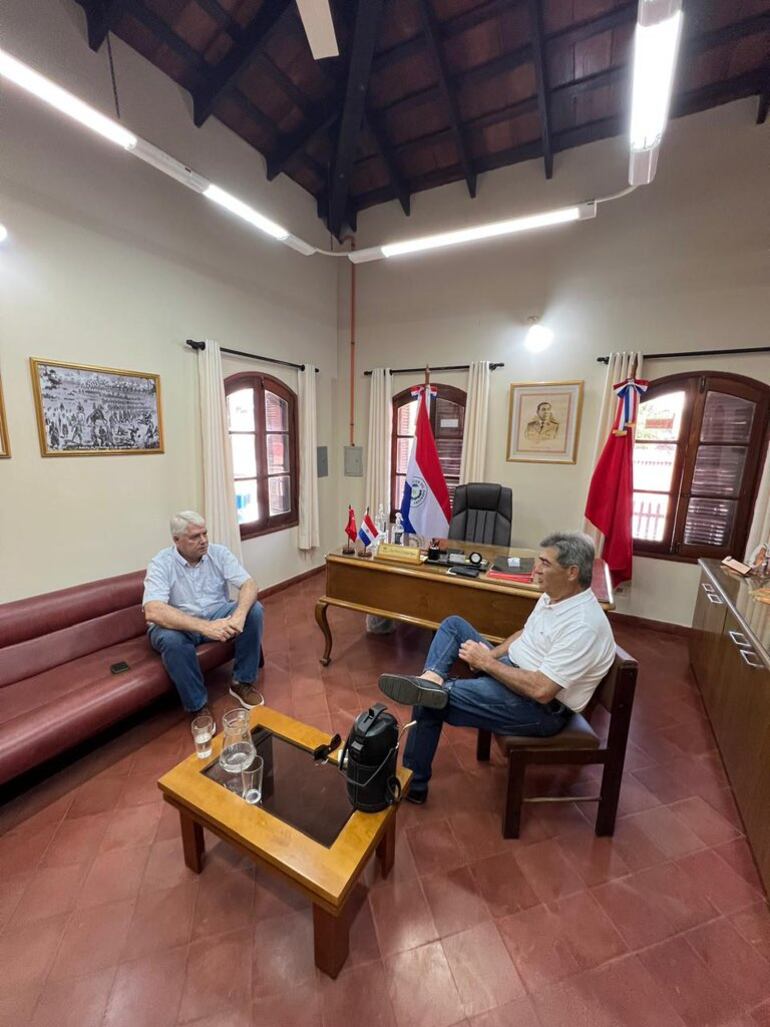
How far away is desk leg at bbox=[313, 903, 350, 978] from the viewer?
1.15 meters

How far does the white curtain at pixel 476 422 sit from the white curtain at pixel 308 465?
1.62 meters

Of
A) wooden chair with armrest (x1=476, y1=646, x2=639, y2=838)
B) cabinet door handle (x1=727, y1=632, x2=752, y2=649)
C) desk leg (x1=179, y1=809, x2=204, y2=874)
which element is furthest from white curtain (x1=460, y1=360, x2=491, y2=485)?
desk leg (x1=179, y1=809, x2=204, y2=874)

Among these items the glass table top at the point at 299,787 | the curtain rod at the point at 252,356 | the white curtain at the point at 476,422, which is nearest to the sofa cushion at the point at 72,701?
the glass table top at the point at 299,787

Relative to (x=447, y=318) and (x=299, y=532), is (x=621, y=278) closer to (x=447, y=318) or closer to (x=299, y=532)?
(x=447, y=318)

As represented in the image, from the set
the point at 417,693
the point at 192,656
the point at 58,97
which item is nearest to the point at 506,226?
the point at 58,97

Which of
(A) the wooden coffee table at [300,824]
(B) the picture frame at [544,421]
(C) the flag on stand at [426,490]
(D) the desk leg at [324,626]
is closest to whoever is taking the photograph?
(A) the wooden coffee table at [300,824]

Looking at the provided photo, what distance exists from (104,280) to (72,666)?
94.9 inches

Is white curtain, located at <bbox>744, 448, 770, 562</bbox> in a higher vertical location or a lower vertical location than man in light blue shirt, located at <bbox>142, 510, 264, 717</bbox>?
higher

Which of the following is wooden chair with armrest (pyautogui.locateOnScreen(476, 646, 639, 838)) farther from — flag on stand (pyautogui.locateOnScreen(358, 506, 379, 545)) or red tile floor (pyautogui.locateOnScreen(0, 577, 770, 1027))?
flag on stand (pyautogui.locateOnScreen(358, 506, 379, 545))

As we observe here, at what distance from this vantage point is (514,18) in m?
2.53

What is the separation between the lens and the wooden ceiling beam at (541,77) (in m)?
2.45

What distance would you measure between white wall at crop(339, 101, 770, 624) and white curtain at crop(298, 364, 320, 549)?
0.83m

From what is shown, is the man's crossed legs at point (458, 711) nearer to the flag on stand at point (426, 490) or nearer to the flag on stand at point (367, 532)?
the flag on stand at point (367, 532)

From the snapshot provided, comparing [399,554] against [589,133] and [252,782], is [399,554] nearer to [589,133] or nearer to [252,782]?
[252,782]
